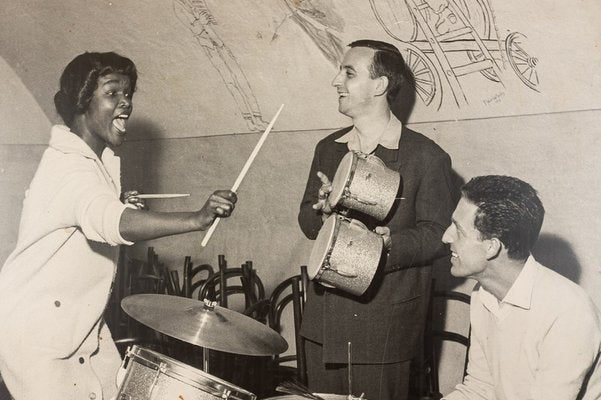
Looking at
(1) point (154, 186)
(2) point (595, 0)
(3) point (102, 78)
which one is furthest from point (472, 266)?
(1) point (154, 186)

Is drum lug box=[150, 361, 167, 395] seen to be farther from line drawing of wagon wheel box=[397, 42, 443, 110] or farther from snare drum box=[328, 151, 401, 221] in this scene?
line drawing of wagon wheel box=[397, 42, 443, 110]

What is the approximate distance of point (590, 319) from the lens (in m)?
2.04

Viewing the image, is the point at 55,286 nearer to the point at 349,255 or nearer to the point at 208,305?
the point at 208,305

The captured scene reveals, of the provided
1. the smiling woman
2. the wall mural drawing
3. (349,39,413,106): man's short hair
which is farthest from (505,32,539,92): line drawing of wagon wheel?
the smiling woman

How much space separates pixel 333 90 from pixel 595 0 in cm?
169

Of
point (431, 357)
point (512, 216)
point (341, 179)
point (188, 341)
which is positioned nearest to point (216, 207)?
point (188, 341)

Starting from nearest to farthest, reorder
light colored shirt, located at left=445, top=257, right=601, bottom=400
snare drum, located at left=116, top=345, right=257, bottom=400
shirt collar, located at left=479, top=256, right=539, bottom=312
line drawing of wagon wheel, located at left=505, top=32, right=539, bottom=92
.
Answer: light colored shirt, located at left=445, top=257, right=601, bottom=400, shirt collar, located at left=479, top=256, right=539, bottom=312, snare drum, located at left=116, top=345, right=257, bottom=400, line drawing of wagon wheel, located at left=505, top=32, right=539, bottom=92

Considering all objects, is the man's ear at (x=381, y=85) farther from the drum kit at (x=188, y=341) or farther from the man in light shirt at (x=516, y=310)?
the drum kit at (x=188, y=341)

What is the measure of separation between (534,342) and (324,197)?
108 cm

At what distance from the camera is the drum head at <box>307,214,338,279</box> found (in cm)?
255

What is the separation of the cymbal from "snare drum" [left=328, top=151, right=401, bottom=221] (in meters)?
0.62

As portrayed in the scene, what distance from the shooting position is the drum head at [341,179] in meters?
2.62

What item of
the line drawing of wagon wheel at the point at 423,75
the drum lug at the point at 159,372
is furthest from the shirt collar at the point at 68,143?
the line drawing of wagon wheel at the point at 423,75

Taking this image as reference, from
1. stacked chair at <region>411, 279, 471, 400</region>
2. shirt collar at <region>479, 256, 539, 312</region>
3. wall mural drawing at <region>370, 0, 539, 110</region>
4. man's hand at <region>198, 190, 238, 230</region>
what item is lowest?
stacked chair at <region>411, 279, 471, 400</region>
